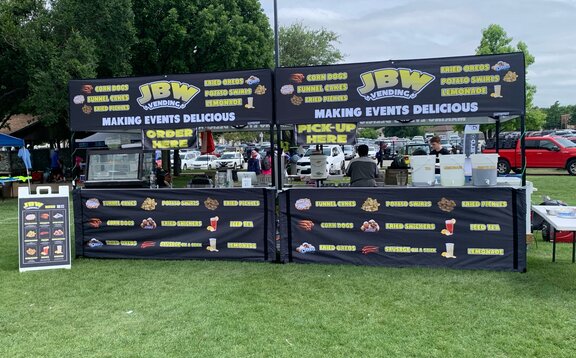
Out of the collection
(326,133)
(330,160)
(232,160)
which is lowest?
(330,160)

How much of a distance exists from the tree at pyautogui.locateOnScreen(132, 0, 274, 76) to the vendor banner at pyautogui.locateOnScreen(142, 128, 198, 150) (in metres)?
14.0

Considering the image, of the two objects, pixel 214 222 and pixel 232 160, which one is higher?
pixel 232 160

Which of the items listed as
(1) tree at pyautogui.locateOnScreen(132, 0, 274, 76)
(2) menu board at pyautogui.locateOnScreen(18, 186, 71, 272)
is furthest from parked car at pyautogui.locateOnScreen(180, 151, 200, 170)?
(2) menu board at pyautogui.locateOnScreen(18, 186, 71, 272)

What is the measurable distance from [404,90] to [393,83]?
18 centimetres

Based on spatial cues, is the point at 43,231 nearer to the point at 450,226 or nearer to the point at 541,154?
the point at 450,226

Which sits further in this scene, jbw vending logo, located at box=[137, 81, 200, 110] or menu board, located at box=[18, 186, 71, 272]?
jbw vending logo, located at box=[137, 81, 200, 110]

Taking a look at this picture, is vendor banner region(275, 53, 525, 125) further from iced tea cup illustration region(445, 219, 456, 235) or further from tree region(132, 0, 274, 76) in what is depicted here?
tree region(132, 0, 274, 76)

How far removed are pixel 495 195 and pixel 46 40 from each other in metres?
16.1

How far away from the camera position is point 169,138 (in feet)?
23.7

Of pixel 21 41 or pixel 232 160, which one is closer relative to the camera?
pixel 21 41

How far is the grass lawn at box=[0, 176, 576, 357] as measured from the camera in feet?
13.2

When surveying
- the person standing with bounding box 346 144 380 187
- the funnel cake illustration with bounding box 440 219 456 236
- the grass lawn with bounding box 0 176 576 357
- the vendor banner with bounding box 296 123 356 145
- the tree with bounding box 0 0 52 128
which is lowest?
the grass lawn with bounding box 0 176 576 357

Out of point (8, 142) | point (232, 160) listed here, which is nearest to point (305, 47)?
point (232, 160)

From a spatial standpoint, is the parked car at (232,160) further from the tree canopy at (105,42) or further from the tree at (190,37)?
the tree at (190,37)
